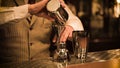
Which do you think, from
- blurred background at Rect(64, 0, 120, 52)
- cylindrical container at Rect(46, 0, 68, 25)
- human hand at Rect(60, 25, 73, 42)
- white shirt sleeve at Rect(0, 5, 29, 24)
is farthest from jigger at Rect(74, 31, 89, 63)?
Answer: blurred background at Rect(64, 0, 120, 52)

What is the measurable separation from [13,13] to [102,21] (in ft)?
6.87

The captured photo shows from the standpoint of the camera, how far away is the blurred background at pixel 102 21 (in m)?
2.92

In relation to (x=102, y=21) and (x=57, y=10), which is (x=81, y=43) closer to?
(x=57, y=10)

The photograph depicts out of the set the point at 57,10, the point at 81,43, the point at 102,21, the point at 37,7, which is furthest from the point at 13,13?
the point at 102,21

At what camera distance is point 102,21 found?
3150 millimetres

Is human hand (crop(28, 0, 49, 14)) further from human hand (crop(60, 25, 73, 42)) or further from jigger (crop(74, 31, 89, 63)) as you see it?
jigger (crop(74, 31, 89, 63))

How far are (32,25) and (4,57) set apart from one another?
30 centimetres

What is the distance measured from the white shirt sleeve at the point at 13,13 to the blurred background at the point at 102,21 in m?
1.54

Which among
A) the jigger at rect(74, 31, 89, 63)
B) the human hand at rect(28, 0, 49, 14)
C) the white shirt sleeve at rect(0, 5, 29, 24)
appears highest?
the human hand at rect(28, 0, 49, 14)

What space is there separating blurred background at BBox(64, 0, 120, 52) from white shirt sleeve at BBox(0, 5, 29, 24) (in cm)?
154

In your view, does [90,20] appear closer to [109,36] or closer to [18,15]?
[109,36]

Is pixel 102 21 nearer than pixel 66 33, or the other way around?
pixel 66 33

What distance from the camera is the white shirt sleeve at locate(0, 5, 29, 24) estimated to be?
1.29 m

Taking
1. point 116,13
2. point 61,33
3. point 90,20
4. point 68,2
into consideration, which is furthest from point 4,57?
point 116,13
